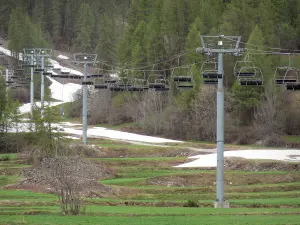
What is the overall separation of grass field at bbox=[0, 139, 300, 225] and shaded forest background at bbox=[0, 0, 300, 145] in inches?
729

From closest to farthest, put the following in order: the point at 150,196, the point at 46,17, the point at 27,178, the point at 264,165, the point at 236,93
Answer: the point at 150,196 < the point at 27,178 < the point at 264,165 < the point at 236,93 < the point at 46,17

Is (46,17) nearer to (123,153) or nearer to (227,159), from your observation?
(123,153)

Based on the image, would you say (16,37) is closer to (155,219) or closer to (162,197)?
(162,197)

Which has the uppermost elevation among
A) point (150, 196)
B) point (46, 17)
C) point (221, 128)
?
point (46, 17)

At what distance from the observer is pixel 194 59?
84062mm

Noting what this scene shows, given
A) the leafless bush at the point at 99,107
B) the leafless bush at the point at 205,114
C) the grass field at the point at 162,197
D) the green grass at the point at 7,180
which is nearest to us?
the grass field at the point at 162,197

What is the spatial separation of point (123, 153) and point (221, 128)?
94.3 feet

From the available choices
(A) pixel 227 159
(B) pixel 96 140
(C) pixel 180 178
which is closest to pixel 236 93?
(B) pixel 96 140

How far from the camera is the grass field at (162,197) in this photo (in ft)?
84.9

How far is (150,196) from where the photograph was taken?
3709 cm

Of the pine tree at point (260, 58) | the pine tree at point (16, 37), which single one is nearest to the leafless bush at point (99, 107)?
the pine tree at point (16, 37)

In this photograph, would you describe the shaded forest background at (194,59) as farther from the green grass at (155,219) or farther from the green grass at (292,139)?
the green grass at (155,219)

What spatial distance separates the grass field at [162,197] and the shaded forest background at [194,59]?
1852cm

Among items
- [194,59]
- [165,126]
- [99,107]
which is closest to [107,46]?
[99,107]
